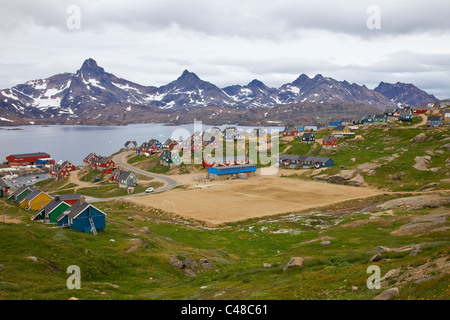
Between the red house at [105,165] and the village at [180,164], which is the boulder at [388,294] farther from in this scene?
the red house at [105,165]

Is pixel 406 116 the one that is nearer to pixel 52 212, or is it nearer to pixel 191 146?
pixel 191 146

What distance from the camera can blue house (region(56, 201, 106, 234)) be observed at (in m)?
46.9

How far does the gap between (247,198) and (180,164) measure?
51.8m

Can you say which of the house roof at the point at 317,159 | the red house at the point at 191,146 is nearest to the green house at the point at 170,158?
the red house at the point at 191,146

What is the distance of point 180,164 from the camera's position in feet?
431

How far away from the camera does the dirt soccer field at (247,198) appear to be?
72688 mm

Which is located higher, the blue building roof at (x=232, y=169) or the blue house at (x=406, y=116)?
the blue house at (x=406, y=116)

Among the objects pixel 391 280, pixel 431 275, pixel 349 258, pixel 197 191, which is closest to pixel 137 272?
pixel 349 258

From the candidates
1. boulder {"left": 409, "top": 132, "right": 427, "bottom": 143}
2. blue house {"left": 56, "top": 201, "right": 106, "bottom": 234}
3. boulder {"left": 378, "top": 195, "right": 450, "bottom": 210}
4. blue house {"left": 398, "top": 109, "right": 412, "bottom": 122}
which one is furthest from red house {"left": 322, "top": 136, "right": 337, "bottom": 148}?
blue house {"left": 56, "top": 201, "right": 106, "bottom": 234}

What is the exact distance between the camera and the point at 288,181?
104 meters

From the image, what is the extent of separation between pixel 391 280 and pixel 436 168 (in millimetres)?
83234

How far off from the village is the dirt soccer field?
72cm

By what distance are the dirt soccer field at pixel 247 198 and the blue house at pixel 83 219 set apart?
23.6 m

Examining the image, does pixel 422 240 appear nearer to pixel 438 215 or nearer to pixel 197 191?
pixel 438 215
